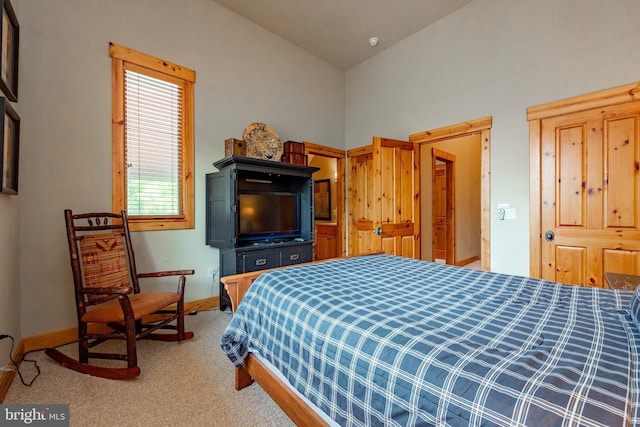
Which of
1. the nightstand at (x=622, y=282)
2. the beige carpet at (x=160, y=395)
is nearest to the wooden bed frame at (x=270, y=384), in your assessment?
the beige carpet at (x=160, y=395)

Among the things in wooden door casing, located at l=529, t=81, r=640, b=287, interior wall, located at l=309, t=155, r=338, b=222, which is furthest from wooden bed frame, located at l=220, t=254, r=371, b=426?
interior wall, located at l=309, t=155, r=338, b=222

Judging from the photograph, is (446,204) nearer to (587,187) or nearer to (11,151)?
(587,187)

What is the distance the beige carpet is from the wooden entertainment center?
3.26 ft

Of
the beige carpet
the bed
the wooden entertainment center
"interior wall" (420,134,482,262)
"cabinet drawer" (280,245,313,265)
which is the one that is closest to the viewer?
the bed

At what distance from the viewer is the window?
256 cm

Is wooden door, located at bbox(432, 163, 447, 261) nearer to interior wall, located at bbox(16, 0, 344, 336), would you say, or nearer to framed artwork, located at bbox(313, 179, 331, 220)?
framed artwork, located at bbox(313, 179, 331, 220)

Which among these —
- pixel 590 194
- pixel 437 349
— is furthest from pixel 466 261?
pixel 437 349

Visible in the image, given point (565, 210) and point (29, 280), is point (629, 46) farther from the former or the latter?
point (29, 280)

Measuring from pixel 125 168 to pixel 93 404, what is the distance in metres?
1.93

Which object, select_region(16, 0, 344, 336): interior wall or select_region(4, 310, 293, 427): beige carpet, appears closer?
select_region(4, 310, 293, 427): beige carpet

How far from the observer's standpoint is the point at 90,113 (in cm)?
242

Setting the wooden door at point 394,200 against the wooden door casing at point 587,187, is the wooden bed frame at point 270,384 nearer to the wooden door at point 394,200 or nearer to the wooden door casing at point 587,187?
the wooden door at point 394,200

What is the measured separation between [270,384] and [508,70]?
3.58m

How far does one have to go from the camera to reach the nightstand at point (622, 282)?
1.58m
